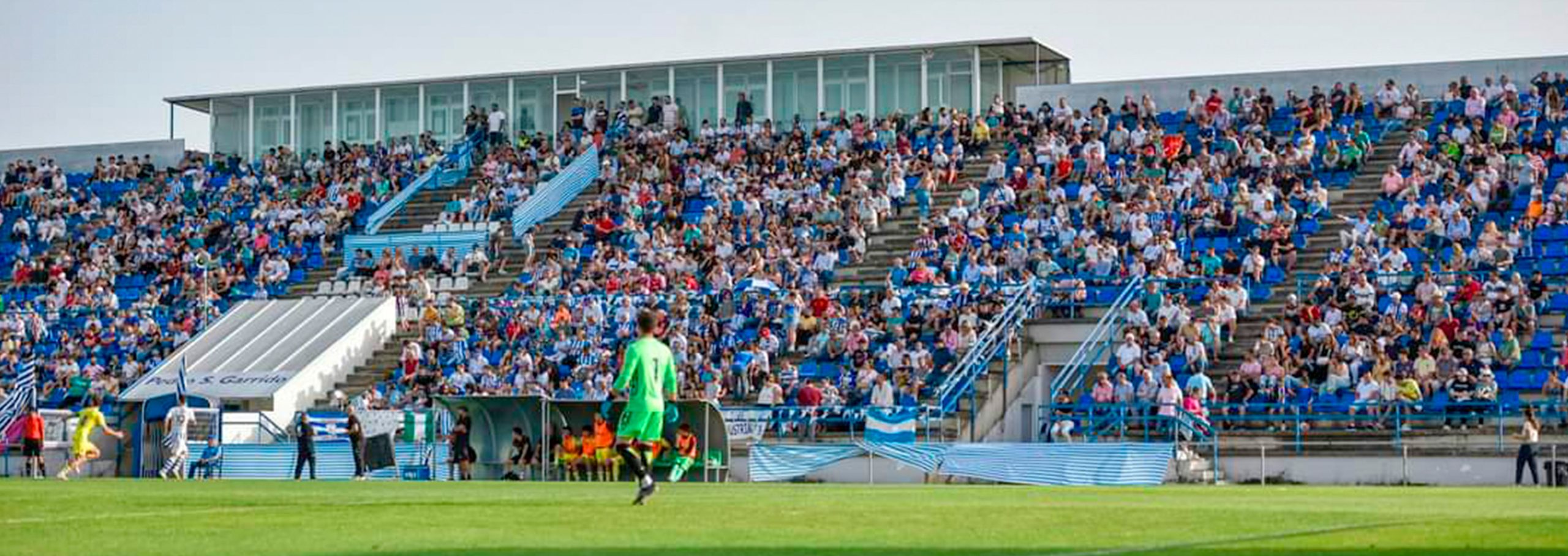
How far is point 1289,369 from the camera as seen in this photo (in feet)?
121

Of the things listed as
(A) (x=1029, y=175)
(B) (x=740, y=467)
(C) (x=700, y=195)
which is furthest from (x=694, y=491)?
(C) (x=700, y=195)

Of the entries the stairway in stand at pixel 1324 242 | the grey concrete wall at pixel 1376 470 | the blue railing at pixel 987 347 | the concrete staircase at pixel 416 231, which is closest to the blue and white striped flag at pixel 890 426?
the blue railing at pixel 987 347

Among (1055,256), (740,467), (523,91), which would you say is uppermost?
(523,91)

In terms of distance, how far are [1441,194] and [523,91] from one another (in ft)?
89.4

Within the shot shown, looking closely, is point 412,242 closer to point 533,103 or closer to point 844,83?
point 533,103

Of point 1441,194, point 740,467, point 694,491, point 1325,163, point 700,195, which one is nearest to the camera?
point 694,491

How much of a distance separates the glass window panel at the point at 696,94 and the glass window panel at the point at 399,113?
8.24 m

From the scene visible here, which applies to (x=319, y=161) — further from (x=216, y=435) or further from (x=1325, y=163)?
(x=1325, y=163)

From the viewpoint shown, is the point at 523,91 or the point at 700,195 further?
the point at 523,91

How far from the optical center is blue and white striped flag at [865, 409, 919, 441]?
37134 millimetres

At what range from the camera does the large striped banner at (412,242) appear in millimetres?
52688

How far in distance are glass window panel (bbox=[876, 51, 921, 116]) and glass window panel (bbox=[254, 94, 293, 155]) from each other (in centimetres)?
1833

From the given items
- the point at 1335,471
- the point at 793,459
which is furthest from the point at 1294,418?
the point at 793,459

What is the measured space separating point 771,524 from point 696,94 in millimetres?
42863
